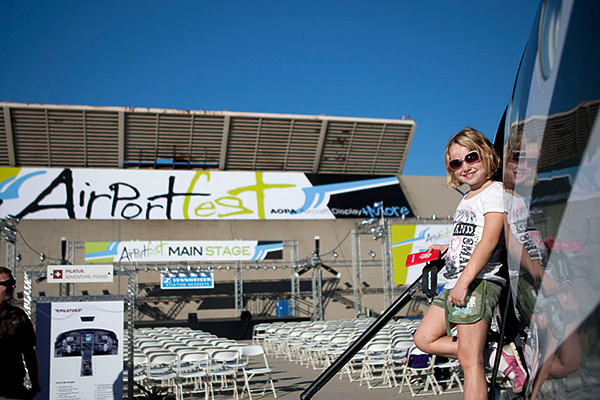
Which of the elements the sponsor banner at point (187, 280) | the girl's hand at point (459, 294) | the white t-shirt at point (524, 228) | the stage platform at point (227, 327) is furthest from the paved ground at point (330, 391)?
the sponsor banner at point (187, 280)

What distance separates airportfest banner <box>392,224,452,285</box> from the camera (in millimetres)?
20828

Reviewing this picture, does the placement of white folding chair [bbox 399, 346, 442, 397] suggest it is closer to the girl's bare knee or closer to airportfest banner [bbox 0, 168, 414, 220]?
the girl's bare knee

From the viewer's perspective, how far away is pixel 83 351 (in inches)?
204

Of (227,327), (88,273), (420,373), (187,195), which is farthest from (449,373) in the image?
(187,195)

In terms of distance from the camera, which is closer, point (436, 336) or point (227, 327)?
point (436, 336)

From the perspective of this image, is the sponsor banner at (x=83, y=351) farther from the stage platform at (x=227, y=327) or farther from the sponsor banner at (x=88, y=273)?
the stage platform at (x=227, y=327)

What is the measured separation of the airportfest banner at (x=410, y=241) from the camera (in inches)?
820

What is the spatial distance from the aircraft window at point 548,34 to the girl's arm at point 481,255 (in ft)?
2.01

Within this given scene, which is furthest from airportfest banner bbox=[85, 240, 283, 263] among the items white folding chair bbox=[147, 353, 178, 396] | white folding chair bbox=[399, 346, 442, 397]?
white folding chair bbox=[399, 346, 442, 397]

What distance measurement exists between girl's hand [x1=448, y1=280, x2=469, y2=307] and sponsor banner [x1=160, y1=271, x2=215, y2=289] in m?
20.0

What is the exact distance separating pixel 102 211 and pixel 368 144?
1369 cm

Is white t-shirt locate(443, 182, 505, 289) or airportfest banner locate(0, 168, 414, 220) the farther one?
airportfest banner locate(0, 168, 414, 220)

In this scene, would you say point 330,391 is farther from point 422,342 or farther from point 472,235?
point 472,235

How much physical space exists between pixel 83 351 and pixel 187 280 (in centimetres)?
1637
